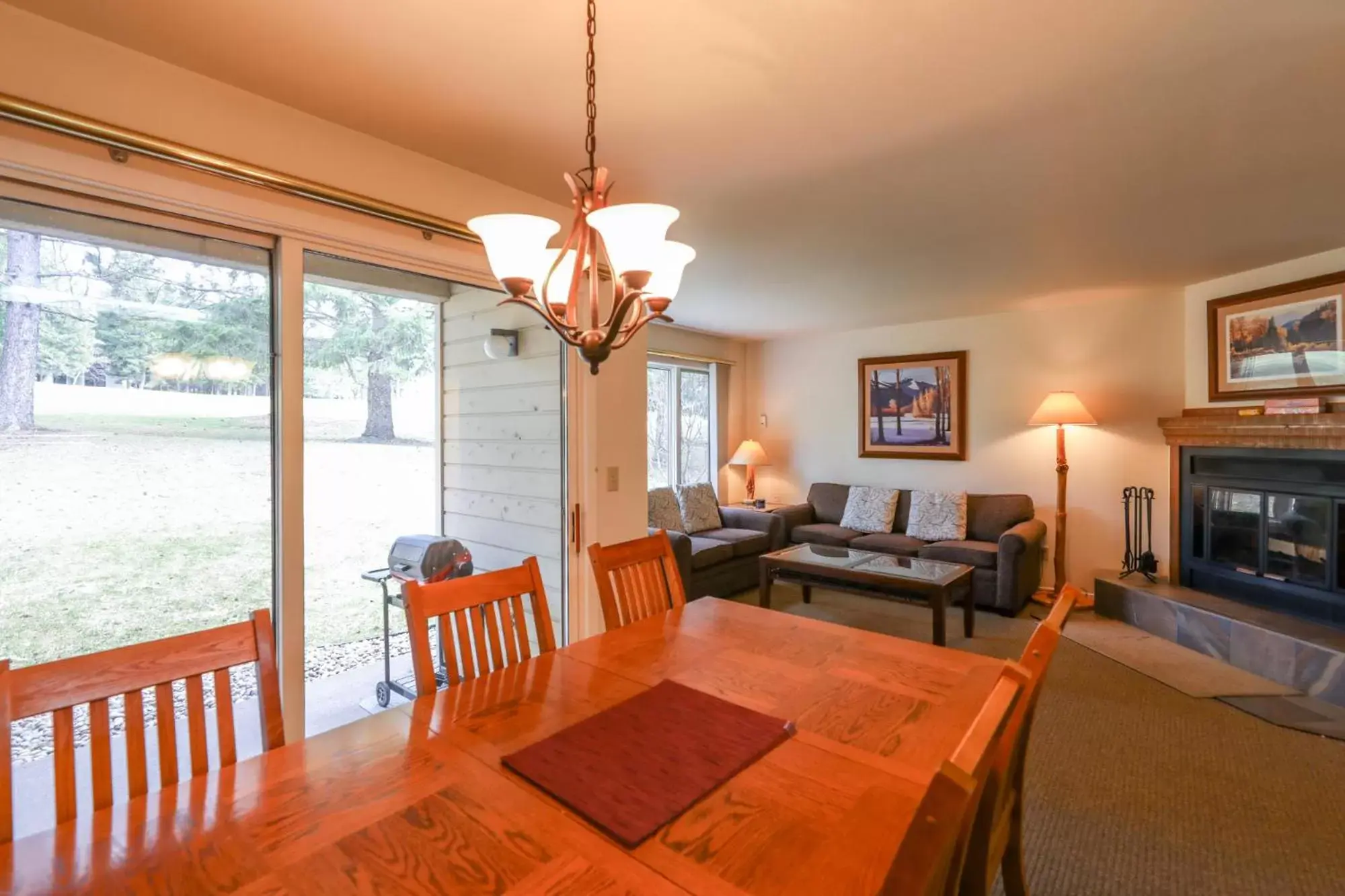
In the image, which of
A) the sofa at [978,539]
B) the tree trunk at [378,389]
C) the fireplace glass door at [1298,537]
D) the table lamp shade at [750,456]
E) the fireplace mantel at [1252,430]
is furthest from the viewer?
the table lamp shade at [750,456]

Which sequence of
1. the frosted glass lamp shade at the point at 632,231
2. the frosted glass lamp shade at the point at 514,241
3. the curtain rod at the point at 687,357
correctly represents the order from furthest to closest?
the curtain rod at the point at 687,357 → the frosted glass lamp shade at the point at 514,241 → the frosted glass lamp shade at the point at 632,231

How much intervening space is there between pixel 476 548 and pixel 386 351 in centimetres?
111

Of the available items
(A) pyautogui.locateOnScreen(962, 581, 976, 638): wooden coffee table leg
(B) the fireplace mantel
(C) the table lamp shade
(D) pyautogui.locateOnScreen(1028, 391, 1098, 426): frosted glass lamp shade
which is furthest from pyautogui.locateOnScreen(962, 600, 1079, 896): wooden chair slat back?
(C) the table lamp shade

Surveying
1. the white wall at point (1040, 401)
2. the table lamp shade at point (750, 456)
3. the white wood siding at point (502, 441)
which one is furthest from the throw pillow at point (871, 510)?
the white wood siding at point (502, 441)

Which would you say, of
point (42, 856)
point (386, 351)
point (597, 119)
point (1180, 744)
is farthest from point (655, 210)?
point (1180, 744)

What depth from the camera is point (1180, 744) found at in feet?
8.47

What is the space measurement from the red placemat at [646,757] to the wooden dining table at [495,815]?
0.02 m

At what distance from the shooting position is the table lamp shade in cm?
614

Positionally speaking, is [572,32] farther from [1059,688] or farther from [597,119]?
[1059,688]

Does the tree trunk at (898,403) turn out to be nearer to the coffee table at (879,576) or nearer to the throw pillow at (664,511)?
the coffee table at (879,576)

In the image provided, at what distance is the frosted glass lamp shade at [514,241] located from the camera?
53.3 inches

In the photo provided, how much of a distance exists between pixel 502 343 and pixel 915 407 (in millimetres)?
3906

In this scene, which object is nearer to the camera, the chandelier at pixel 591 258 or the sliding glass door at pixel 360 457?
the chandelier at pixel 591 258

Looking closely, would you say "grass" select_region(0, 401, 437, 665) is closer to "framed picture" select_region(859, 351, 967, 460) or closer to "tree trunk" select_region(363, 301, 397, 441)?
"tree trunk" select_region(363, 301, 397, 441)
